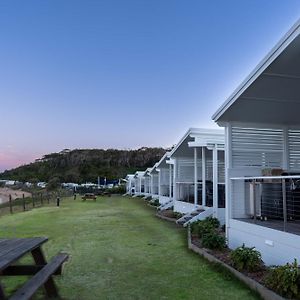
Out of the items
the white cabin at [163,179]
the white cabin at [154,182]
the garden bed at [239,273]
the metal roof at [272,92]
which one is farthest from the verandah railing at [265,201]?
the white cabin at [154,182]

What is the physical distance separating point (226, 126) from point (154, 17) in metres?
8.46

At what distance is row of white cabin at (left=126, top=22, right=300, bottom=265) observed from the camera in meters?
6.37

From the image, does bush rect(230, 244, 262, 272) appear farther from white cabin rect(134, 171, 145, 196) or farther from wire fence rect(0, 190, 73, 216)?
white cabin rect(134, 171, 145, 196)

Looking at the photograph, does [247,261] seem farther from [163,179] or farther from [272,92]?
[163,179]

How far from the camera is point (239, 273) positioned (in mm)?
5922

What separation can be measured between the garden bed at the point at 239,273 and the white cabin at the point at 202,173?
4843 mm

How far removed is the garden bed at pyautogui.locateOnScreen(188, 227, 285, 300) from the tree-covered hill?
70.6 meters

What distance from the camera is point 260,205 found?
8062 millimetres

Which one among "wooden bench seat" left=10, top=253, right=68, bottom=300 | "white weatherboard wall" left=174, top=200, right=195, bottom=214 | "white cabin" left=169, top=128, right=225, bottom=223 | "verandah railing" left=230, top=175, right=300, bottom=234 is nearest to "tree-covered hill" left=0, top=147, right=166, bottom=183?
"white cabin" left=169, top=128, right=225, bottom=223

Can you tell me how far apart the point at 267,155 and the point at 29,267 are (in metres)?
6.18

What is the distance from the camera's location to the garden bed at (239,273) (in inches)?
195

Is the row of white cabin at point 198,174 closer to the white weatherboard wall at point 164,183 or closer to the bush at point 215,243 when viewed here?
the white weatherboard wall at point 164,183

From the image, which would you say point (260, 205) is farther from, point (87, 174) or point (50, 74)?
point (87, 174)

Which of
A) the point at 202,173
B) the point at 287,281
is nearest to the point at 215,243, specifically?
the point at 287,281
